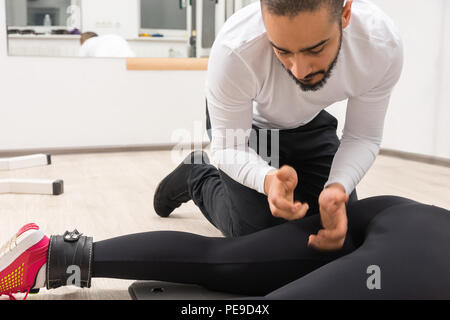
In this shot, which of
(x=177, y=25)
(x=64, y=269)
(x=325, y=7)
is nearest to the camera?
(x=325, y=7)

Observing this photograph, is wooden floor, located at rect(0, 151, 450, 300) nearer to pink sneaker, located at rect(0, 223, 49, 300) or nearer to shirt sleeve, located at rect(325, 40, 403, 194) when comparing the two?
pink sneaker, located at rect(0, 223, 49, 300)

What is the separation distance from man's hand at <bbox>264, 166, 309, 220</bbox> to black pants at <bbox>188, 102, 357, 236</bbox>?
1.10ft

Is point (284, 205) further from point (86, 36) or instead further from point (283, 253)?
point (86, 36)

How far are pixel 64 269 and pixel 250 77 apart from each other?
540 mm

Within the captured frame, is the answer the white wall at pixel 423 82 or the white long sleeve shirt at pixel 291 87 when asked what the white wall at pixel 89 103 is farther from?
the white long sleeve shirt at pixel 291 87

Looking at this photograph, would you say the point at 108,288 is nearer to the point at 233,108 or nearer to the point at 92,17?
A: the point at 233,108

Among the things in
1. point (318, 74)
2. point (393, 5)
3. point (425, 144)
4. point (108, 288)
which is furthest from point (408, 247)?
point (393, 5)

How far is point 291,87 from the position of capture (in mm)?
1114

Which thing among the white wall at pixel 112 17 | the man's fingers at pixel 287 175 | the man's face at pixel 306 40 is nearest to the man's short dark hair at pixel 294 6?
the man's face at pixel 306 40

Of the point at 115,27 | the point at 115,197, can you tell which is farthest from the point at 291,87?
the point at 115,27

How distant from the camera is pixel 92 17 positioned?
115 inches

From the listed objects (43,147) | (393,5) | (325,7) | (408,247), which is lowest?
(43,147)

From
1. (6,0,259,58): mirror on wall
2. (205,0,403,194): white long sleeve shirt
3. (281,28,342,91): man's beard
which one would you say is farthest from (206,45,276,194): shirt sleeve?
(6,0,259,58): mirror on wall

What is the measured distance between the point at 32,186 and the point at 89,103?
1.14 meters
